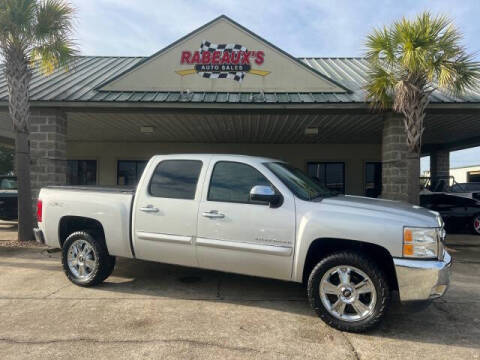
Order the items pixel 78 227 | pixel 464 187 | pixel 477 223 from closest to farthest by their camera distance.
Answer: pixel 78 227 → pixel 477 223 → pixel 464 187

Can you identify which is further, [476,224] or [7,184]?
[7,184]

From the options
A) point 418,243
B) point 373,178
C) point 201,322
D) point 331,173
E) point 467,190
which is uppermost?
point 331,173

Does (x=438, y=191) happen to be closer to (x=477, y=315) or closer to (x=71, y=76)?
(x=477, y=315)

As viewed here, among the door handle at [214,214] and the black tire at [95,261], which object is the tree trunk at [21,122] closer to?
the black tire at [95,261]

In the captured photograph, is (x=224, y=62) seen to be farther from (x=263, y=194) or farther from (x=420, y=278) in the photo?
(x=420, y=278)

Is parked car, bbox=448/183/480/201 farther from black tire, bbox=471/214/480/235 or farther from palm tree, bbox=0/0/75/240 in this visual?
palm tree, bbox=0/0/75/240

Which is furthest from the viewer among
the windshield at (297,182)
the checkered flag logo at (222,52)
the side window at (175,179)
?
the checkered flag logo at (222,52)

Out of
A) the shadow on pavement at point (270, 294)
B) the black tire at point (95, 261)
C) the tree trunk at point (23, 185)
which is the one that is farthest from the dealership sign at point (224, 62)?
the black tire at point (95, 261)

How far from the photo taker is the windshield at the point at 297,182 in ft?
13.2

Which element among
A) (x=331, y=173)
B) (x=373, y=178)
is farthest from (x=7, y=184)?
(x=373, y=178)

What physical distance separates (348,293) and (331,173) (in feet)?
41.3

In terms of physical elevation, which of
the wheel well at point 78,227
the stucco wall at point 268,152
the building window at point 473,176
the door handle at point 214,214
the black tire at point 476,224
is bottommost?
the black tire at point 476,224

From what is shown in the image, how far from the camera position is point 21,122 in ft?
25.8

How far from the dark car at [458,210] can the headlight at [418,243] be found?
7856mm
